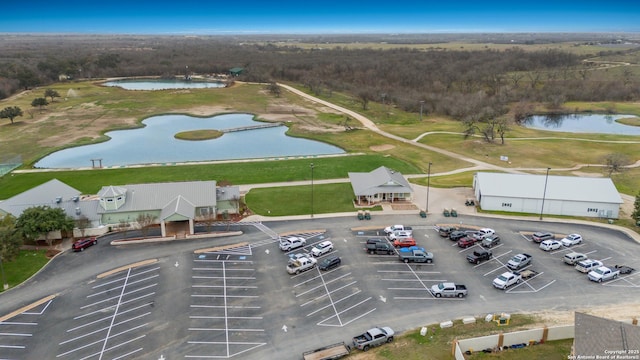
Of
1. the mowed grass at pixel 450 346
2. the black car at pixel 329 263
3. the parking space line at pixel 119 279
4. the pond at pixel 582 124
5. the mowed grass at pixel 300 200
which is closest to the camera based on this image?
the mowed grass at pixel 450 346

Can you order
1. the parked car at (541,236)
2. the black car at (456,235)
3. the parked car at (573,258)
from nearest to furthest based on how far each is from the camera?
the parked car at (573,258), the parked car at (541,236), the black car at (456,235)

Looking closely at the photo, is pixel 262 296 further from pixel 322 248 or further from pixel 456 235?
pixel 456 235

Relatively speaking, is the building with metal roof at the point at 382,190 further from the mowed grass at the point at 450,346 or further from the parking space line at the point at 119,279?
the parking space line at the point at 119,279

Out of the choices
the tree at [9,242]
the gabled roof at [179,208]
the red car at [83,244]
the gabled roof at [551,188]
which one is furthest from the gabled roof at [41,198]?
the gabled roof at [551,188]

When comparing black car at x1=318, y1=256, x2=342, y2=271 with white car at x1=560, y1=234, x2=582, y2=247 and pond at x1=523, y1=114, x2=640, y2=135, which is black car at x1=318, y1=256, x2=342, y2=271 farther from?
pond at x1=523, y1=114, x2=640, y2=135

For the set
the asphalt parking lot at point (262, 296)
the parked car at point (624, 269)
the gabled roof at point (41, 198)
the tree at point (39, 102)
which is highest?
the tree at point (39, 102)

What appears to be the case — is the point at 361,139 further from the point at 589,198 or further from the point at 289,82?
the point at 289,82
